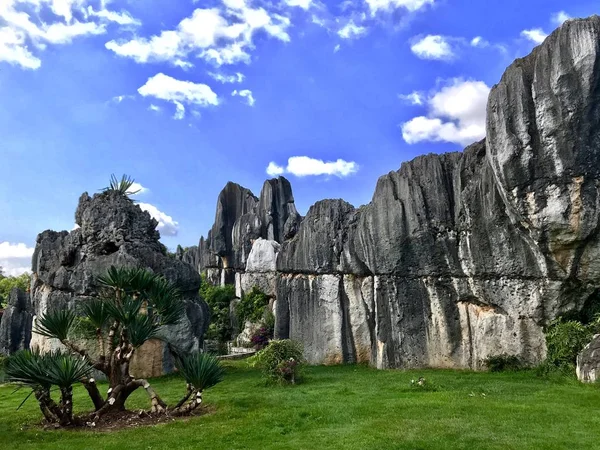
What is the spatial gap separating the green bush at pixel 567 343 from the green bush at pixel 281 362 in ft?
28.7

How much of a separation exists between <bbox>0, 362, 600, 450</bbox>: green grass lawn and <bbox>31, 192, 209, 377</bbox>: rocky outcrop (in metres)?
5.78

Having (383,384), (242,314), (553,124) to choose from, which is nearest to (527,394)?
(383,384)

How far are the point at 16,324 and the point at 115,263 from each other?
2307 cm

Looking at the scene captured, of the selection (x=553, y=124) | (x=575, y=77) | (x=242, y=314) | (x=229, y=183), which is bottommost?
(x=242, y=314)

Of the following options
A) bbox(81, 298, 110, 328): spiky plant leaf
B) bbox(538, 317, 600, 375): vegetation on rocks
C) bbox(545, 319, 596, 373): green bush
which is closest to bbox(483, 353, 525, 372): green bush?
bbox(538, 317, 600, 375): vegetation on rocks

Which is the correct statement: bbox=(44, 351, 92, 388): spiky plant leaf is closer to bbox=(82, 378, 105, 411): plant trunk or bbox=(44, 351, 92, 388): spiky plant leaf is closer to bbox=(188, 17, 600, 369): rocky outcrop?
bbox=(82, 378, 105, 411): plant trunk

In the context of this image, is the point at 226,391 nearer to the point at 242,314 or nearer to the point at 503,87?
the point at 503,87

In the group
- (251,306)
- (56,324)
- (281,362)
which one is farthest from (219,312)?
(56,324)

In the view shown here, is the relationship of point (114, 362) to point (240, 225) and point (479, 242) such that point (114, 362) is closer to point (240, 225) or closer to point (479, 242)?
point (479, 242)

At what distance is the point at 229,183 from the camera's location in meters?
72.8

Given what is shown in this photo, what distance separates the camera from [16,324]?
1587 inches

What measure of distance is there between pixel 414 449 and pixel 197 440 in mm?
4420

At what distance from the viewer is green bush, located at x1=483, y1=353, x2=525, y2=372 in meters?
19.1

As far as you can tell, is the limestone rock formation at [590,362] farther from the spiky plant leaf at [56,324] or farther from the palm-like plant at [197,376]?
the spiky plant leaf at [56,324]
